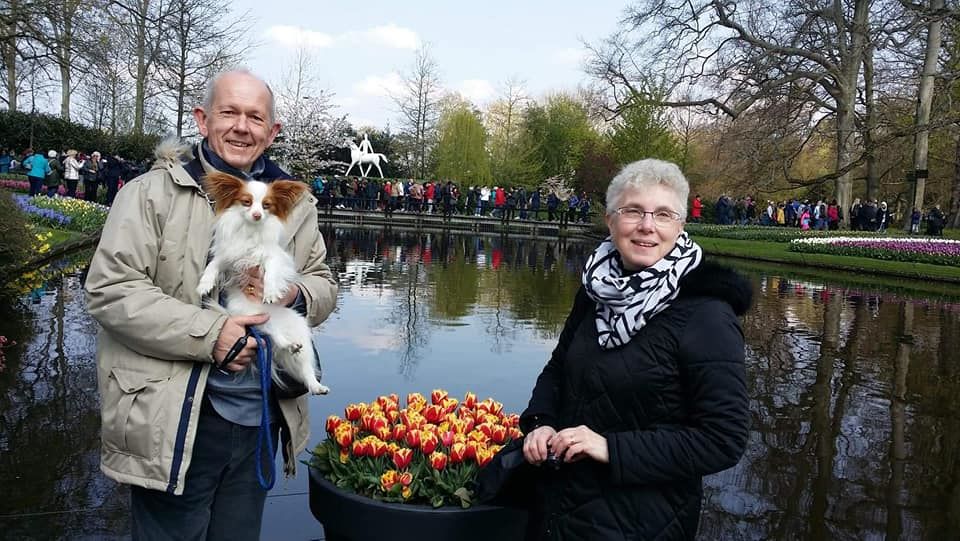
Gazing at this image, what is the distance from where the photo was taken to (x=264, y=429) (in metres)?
2.17

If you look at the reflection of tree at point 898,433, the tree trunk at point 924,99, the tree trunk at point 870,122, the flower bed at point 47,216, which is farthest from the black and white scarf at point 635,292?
the tree trunk at point 924,99

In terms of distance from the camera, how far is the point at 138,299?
1907mm

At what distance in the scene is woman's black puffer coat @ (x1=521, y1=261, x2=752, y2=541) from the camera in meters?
2.04

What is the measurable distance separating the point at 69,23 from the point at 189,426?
18.2 meters

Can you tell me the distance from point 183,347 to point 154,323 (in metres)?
0.10

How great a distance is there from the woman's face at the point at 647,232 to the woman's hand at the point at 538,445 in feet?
1.92

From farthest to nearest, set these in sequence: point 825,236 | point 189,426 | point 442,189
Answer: point 442,189 → point 825,236 → point 189,426

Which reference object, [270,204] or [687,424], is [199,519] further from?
[687,424]

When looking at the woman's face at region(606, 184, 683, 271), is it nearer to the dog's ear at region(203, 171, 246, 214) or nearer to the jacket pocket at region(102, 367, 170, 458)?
the dog's ear at region(203, 171, 246, 214)

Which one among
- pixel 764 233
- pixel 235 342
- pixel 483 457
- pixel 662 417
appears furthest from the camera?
pixel 764 233

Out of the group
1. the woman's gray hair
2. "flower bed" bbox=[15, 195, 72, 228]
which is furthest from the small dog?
"flower bed" bbox=[15, 195, 72, 228]

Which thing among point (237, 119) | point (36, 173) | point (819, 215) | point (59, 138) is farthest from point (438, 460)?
point (819, 215)

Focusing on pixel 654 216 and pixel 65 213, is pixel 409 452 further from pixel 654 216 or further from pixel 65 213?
pixel 65 213

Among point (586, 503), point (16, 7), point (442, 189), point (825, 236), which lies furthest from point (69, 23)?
point (825, 236)
